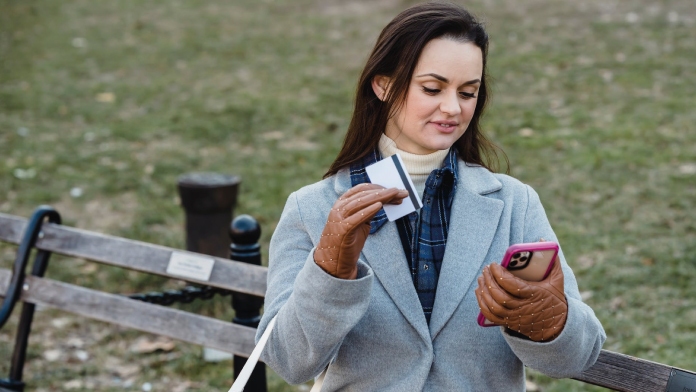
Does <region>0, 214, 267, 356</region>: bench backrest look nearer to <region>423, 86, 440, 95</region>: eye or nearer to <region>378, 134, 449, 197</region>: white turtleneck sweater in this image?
<region>378, 134, 449, 197</region>: white turtleneck sweater

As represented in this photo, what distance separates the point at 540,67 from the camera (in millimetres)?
8312

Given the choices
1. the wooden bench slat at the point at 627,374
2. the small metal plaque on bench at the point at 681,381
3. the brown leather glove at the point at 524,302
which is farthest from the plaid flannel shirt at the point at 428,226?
the small metal plaque on bench at the point at 681,381

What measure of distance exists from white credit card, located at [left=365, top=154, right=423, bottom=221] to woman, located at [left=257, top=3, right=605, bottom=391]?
2.6 inches

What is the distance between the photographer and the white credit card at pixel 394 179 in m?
2.13

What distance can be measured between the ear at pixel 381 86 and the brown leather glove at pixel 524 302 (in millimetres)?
651

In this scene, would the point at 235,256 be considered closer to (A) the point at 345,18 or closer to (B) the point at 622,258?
(B) the point at 622,258

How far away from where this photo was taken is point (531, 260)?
6.04 ft

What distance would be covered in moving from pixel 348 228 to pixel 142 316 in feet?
5.74

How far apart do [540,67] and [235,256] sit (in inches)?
231

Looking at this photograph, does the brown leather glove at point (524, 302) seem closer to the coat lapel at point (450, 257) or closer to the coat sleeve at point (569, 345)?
the coat sleeve at point (569, 345)

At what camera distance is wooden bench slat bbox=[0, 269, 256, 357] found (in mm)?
3078

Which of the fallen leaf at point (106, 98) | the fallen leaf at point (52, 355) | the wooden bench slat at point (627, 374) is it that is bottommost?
the fallen leaf at point (106, 98)

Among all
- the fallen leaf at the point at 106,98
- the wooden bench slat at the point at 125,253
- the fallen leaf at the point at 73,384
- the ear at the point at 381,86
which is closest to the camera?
the ear at the point at 381,86

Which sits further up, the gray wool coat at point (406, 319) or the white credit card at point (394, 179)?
the white credit card at point (394, 179)
